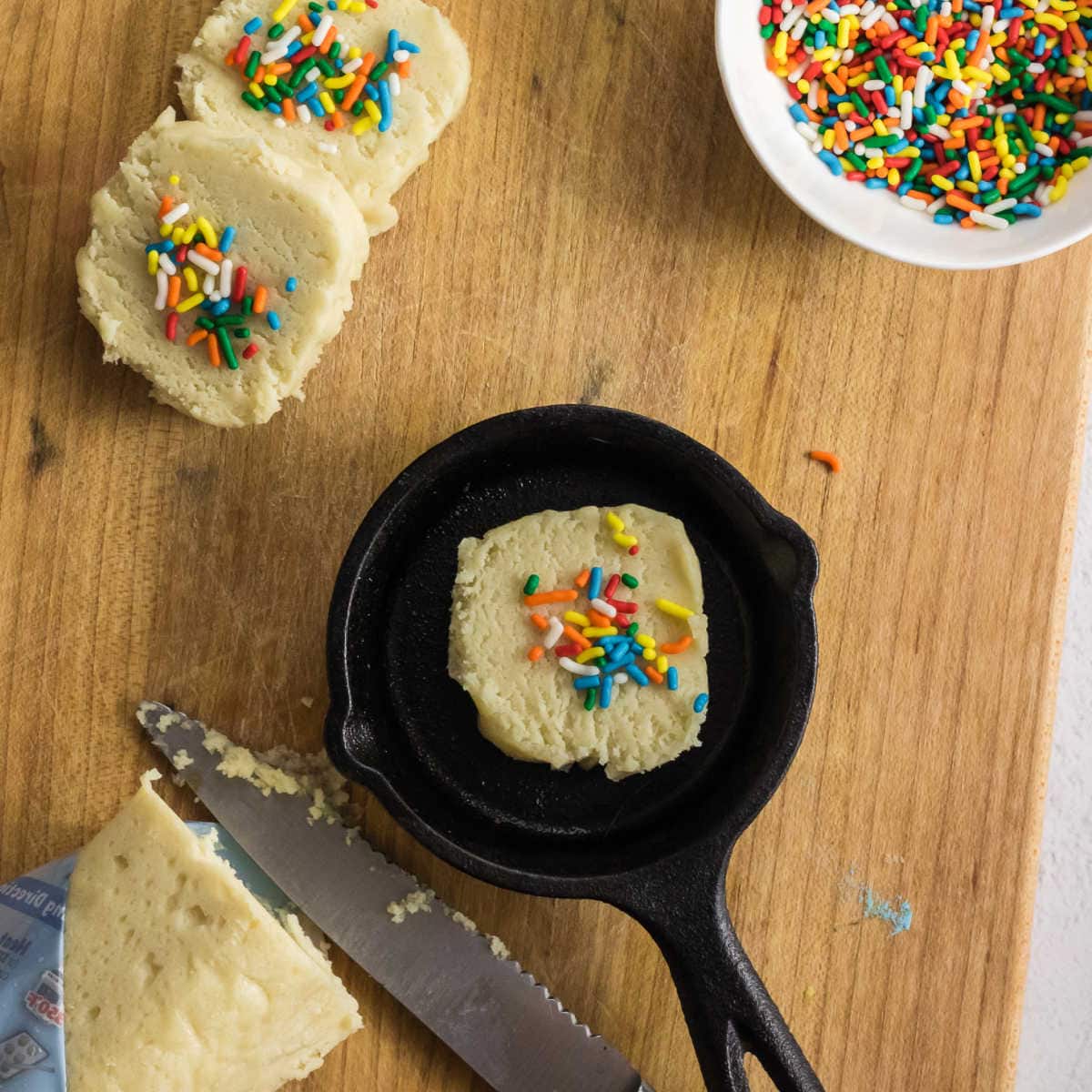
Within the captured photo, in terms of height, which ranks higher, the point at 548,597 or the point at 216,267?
the point at 216,267

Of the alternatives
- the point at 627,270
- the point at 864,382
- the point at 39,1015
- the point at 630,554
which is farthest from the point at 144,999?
the point at 864,382

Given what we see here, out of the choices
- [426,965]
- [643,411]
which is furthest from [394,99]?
[426,965]

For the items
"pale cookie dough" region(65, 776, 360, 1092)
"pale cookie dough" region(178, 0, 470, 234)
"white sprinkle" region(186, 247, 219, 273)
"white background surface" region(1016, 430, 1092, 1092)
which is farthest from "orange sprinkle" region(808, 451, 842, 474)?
"pale cookie dough" region(65, 776, 360, 1092)

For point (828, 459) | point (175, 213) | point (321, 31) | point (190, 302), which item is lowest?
point (828, 459)

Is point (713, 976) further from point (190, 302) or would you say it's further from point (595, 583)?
point (190, 302)

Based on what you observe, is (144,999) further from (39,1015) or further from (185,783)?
(185,783)
